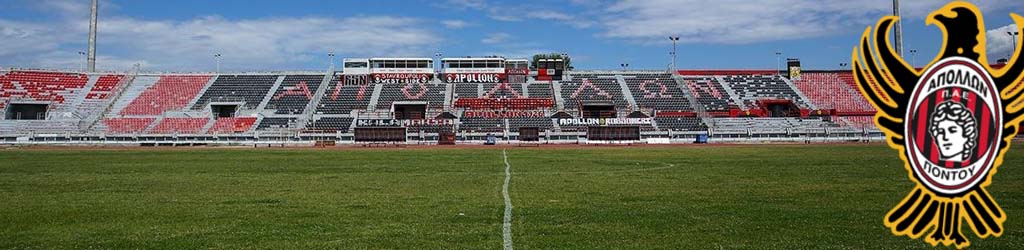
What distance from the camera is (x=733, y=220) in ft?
39.1

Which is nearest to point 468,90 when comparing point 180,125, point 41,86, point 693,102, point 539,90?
point 539,90

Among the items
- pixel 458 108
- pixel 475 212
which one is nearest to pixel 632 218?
pixel 475 212

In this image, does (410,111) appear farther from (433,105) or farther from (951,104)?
(951,104)

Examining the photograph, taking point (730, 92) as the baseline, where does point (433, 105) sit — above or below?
below

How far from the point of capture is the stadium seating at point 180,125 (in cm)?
7000

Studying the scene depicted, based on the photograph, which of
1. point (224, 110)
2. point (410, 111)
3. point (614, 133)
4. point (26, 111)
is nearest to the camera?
point (614, 133)

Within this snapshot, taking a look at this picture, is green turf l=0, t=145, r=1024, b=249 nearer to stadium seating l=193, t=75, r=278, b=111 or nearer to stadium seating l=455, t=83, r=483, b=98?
stadium seating l=193, t=75, r=278, b=111

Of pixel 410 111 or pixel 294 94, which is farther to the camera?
pixel 294 94

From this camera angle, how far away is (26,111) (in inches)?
2945

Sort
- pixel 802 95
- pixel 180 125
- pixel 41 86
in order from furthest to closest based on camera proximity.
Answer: pixel 802 95 < pixel 41 86 < pixel 180 125

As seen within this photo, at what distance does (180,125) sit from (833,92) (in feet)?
212

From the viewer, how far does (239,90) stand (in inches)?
3216

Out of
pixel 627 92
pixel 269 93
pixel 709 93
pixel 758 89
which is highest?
pixel 269 93

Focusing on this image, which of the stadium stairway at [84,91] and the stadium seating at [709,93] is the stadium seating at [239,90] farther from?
the stadium seating at [709,93]
